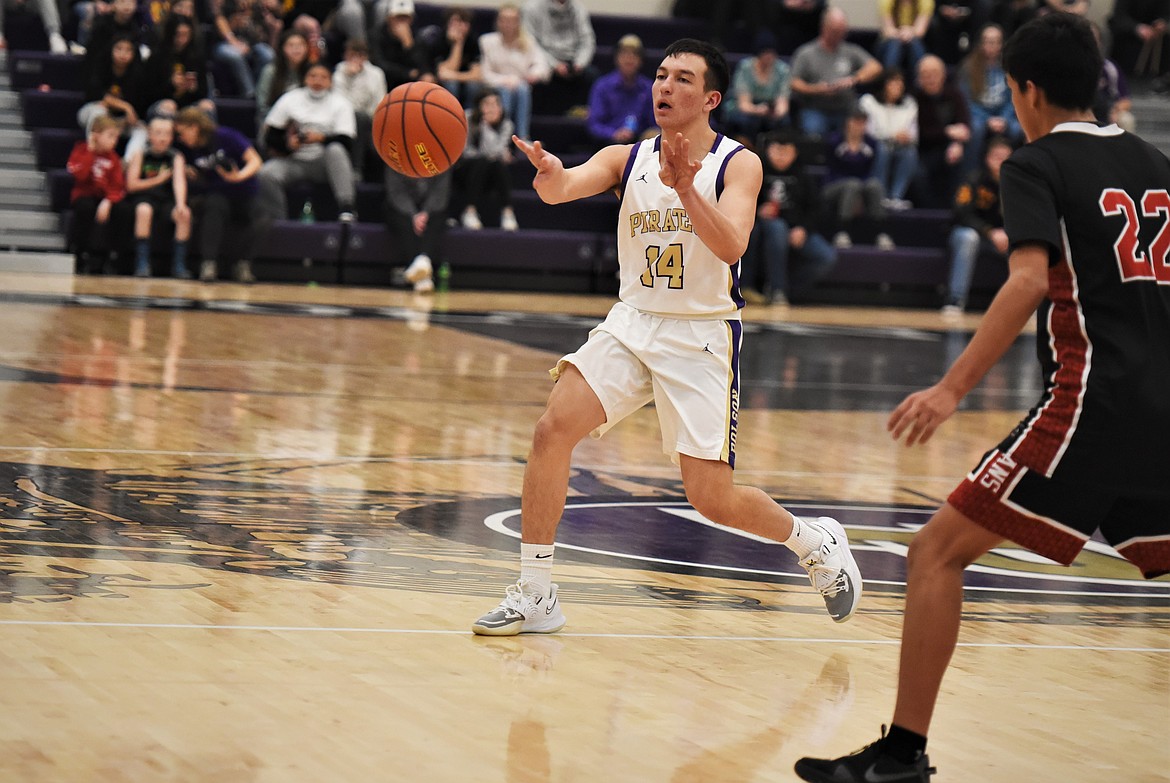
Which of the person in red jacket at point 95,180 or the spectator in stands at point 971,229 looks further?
the spectator in stands at point 971,229

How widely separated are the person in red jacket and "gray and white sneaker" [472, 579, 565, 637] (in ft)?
38.7

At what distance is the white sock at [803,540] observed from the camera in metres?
5.12

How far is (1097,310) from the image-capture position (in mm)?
3445

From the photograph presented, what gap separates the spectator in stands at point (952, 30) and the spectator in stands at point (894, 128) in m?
2.19

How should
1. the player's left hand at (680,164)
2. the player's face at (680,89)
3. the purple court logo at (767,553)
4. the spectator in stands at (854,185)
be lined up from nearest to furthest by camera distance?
1. the player's left hand at (680,164)
2. the player's face at (680,89)
3. the purple court logo at (767,553)
4. the spectator in stands at (854,185)

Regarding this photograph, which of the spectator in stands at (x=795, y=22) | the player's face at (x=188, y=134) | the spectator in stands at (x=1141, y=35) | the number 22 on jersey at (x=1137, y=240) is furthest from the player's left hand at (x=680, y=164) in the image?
the spectator in stands at (x=1141, y=35)

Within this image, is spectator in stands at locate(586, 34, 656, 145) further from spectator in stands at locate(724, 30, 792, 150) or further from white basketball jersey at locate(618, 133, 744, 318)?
white basketball jersey at locate(618, 133, 744, 318)

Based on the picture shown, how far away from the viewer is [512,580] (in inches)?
212

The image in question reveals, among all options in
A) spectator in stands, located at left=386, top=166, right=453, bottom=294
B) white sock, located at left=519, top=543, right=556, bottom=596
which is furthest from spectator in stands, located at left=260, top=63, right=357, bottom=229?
white sock, located at left=519, top=543, right=556, bottom=596

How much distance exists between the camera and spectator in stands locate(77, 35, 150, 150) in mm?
16109

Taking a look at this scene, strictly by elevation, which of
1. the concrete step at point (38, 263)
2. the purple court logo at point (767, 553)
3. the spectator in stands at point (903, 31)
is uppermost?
the spectator in stands at point (903, 31)

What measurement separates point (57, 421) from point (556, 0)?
37.8 feet

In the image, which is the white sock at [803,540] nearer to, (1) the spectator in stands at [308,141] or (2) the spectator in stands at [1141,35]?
(1) the spectator in stands at [308,141]

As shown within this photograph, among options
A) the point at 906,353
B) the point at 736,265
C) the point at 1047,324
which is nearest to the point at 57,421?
the point at 736,265
